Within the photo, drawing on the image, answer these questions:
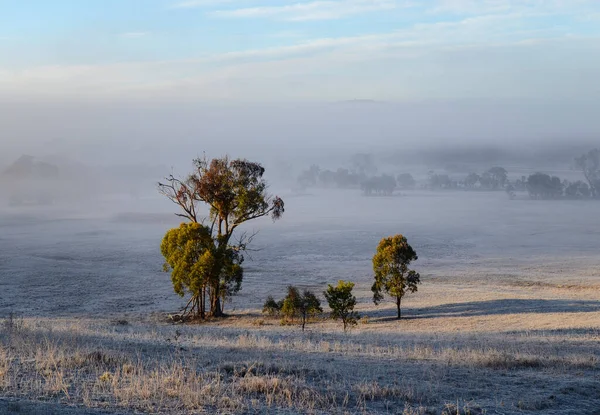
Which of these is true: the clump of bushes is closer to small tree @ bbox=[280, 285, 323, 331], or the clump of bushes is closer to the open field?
small tree @ bbox=[280, 285, 323, 331]

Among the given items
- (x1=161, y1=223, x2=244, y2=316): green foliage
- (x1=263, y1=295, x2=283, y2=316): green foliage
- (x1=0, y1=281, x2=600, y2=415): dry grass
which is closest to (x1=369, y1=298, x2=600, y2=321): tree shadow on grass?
(x1=263, y1=295, x2=283, y2=316): green foliage

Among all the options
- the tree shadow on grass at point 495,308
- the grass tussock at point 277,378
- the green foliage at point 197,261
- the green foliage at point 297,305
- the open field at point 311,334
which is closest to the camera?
the grass tussock at point 277,378

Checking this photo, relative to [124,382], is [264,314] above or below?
below

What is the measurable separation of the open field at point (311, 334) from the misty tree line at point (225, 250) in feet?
6.30

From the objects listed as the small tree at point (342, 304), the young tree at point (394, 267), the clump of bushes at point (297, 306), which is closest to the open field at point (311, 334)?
the clump of bushes at point (297, 306)

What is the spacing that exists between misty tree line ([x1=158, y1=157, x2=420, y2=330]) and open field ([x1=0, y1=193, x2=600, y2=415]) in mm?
1921

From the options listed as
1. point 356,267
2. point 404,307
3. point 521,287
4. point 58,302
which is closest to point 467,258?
point 356,267

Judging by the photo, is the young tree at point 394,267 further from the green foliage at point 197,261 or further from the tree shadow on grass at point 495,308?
the green foliage at point 197,261

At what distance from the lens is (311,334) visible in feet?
78.2

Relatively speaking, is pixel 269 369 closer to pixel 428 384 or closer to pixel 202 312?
pixel 428 384

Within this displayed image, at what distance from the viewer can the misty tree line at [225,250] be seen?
126 feet

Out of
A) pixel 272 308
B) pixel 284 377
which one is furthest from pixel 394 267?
pixel 284 377

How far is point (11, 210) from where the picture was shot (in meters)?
179

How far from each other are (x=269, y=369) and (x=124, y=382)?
9.46 ft
